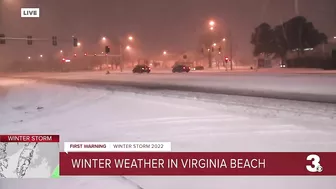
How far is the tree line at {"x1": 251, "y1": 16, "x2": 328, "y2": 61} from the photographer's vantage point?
70.1 metres

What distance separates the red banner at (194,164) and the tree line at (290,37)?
231 ft

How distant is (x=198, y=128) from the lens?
7312 millimetres

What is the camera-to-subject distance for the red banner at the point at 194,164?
150 inches

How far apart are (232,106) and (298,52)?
62308 mm

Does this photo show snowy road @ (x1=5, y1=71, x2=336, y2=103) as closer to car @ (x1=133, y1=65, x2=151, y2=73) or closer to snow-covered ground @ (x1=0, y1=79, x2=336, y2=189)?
snow-covered ground @ (x1=0, y1=79, x2=336, y2=189)

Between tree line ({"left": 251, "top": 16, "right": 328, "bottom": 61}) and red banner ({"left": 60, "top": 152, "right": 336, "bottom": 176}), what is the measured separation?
70517mm

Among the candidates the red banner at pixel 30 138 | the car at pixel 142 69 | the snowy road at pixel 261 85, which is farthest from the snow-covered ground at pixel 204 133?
the car at pixel 142 69

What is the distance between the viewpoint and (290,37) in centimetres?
7169

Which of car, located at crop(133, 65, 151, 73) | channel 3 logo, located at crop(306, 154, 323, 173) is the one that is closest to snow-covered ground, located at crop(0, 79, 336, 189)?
channel 3 logo, located at crop(306, 154, 323, 173)

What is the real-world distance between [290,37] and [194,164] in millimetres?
73057

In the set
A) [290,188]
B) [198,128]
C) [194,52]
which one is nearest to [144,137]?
[198,128]

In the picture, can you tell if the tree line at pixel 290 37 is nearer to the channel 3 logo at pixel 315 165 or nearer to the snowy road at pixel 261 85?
the snowy road at pixel 261 85

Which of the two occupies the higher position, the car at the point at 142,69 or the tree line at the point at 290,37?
the tree line at the point at 290,37

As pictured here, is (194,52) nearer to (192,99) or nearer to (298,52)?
(298,52)
